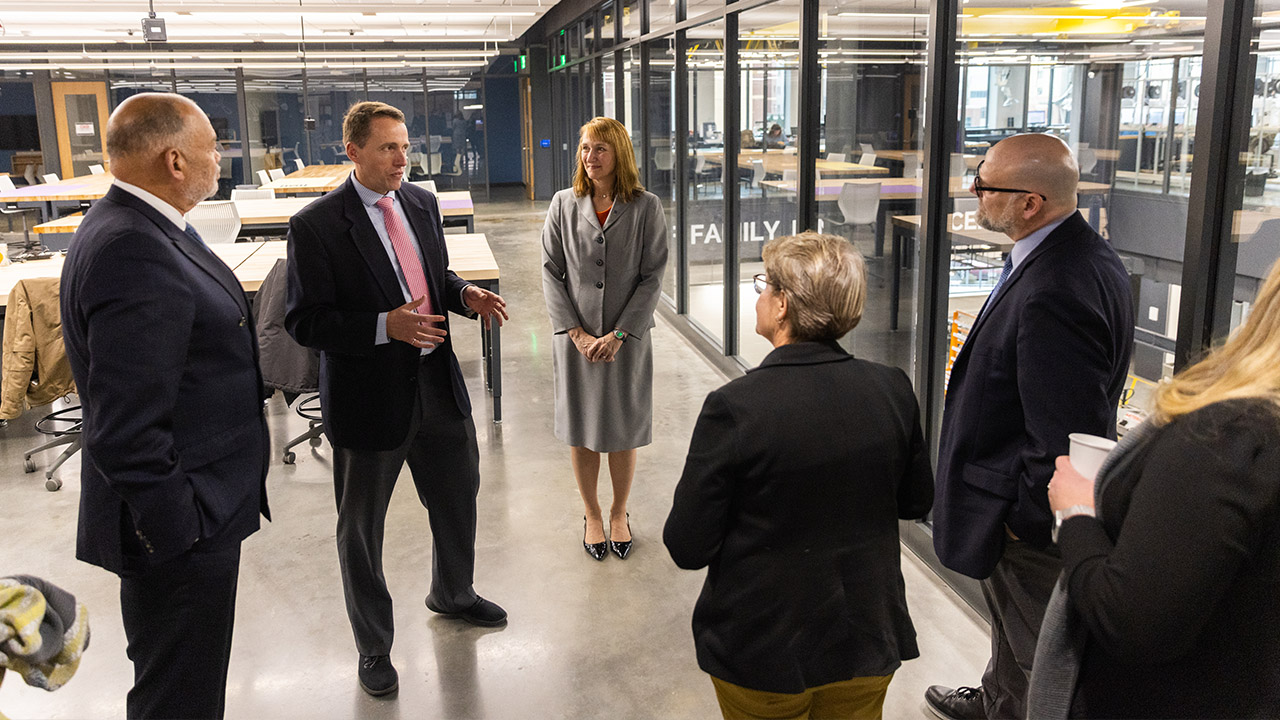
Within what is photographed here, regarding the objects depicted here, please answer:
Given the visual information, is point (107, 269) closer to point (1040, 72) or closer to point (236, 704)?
point (236, 704)

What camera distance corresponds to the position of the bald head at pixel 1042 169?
218 centimetres

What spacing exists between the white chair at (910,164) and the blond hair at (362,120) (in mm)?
2085

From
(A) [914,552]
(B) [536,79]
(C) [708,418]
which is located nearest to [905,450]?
(C) [708,418]

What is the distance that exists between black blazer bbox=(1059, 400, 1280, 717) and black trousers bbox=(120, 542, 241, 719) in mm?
1760

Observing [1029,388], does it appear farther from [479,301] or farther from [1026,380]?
[479,301]

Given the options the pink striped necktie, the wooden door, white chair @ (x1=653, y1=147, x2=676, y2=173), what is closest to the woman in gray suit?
the pink striped necktie

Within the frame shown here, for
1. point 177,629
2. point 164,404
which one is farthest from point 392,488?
point 164,404

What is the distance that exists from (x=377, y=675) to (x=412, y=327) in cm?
110

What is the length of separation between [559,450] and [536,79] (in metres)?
15.2

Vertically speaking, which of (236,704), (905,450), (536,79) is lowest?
(236,704)

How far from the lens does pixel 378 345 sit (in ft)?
8.79

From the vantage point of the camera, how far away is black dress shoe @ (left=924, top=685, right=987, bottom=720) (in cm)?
264

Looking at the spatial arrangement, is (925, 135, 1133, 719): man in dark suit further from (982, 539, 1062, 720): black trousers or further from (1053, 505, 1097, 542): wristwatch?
(1053, 505, 1097, 542): wristwatch

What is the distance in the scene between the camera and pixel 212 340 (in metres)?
2.01
